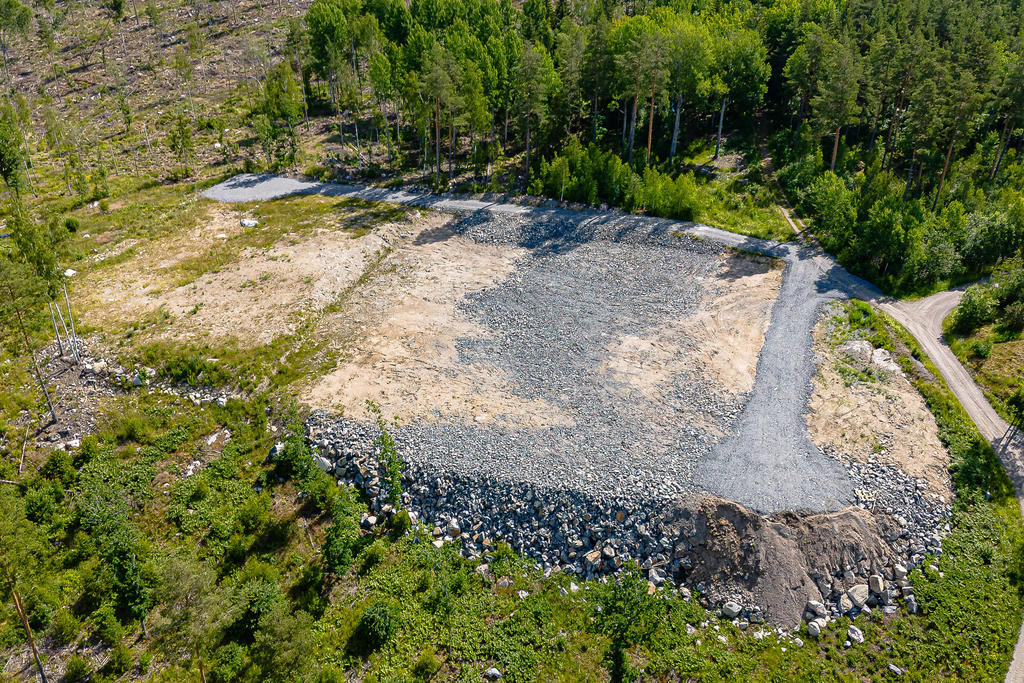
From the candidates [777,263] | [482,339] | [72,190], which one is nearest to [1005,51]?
[777,263]

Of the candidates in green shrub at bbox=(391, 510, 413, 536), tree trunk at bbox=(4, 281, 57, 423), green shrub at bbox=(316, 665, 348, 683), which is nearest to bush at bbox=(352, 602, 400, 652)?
green shrub at bbox=(316, 665, 348, 683)

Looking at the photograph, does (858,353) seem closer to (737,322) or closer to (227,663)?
(737,322)

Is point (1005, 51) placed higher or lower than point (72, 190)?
higher

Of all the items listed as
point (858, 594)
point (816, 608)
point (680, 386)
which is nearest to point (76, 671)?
point (816, 608)

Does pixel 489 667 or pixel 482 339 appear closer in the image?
pixel 489 667

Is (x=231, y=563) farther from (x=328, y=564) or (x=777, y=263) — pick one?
(x=777, y=263)

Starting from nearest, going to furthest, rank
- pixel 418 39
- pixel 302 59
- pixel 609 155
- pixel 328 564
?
pixel 328 564 < pixel 609 155 < pixel 418 39 < pixel 302 59
